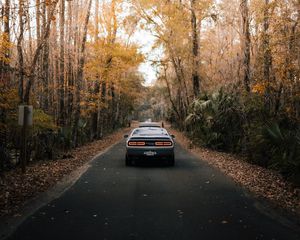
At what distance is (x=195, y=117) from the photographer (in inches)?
941

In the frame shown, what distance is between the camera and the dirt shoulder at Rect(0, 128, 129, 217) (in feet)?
26.7

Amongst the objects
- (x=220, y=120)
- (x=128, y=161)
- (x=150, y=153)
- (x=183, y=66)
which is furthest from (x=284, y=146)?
(x=183, y=66)

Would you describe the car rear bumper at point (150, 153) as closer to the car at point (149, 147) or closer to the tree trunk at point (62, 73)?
the car at point (149, 147)

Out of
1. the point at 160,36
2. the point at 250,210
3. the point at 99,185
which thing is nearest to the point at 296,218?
the point at 250,210

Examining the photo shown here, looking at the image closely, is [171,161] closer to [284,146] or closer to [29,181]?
[284,146]

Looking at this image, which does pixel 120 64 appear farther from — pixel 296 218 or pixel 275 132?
pixel 296 218

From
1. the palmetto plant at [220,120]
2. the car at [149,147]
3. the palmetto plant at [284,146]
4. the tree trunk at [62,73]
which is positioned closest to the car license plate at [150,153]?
the car at [149,147]

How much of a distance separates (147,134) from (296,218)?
844cm

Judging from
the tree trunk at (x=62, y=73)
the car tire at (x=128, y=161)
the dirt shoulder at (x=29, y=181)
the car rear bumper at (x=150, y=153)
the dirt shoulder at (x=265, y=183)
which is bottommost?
the dirt shoulder at (x=29, y=181)

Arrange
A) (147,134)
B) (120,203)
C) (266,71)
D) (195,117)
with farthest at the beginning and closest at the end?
(195,117), (266,71), (147,134), (120,203)

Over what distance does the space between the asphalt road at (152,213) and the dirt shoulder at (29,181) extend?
0.74m

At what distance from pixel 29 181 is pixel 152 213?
16.9 feet

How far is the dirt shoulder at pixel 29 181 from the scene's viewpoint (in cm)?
815

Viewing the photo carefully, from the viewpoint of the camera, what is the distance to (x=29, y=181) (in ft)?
36.1
